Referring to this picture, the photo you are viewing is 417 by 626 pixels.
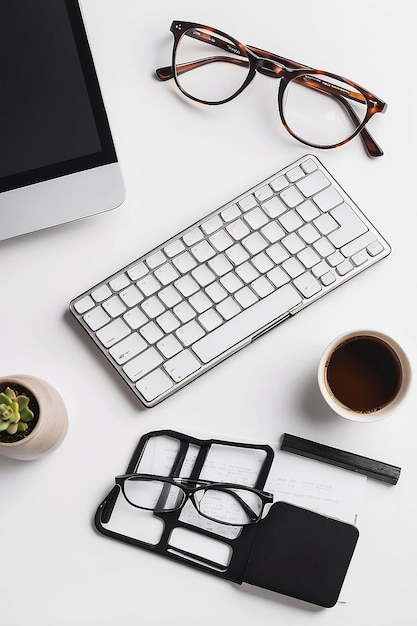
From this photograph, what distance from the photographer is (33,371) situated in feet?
3.06

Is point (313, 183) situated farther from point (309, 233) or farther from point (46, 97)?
point (46, 97)

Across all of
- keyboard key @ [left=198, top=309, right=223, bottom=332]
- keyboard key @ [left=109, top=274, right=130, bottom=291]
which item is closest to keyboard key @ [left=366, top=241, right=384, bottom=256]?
keyboard key @ [left=198, top=309, right=223, bottom=332]

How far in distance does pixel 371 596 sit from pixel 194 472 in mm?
264

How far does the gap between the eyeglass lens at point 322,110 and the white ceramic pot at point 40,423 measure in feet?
1.54

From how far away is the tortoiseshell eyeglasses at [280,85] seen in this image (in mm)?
961

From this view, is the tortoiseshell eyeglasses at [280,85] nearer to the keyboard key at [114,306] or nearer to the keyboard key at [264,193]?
the keyboard key at [264,193]

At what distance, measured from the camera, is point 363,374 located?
888mm

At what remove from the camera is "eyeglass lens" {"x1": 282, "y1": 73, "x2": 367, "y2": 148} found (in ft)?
3.20

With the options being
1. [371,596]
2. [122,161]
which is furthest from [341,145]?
[371,596]

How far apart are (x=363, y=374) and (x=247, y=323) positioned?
0.51ft

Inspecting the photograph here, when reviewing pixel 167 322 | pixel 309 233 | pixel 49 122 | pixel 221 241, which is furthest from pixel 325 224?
pixel 49 122

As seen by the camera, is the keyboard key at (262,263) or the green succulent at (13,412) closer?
the green succulent at (13,412)

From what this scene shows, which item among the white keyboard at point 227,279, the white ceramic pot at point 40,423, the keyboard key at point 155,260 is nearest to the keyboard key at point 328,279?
the white keyboard at point 227,279

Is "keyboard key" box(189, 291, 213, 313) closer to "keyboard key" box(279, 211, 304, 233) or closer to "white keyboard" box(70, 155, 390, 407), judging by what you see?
"white keyboard" box(70, 155, 390, 407)
